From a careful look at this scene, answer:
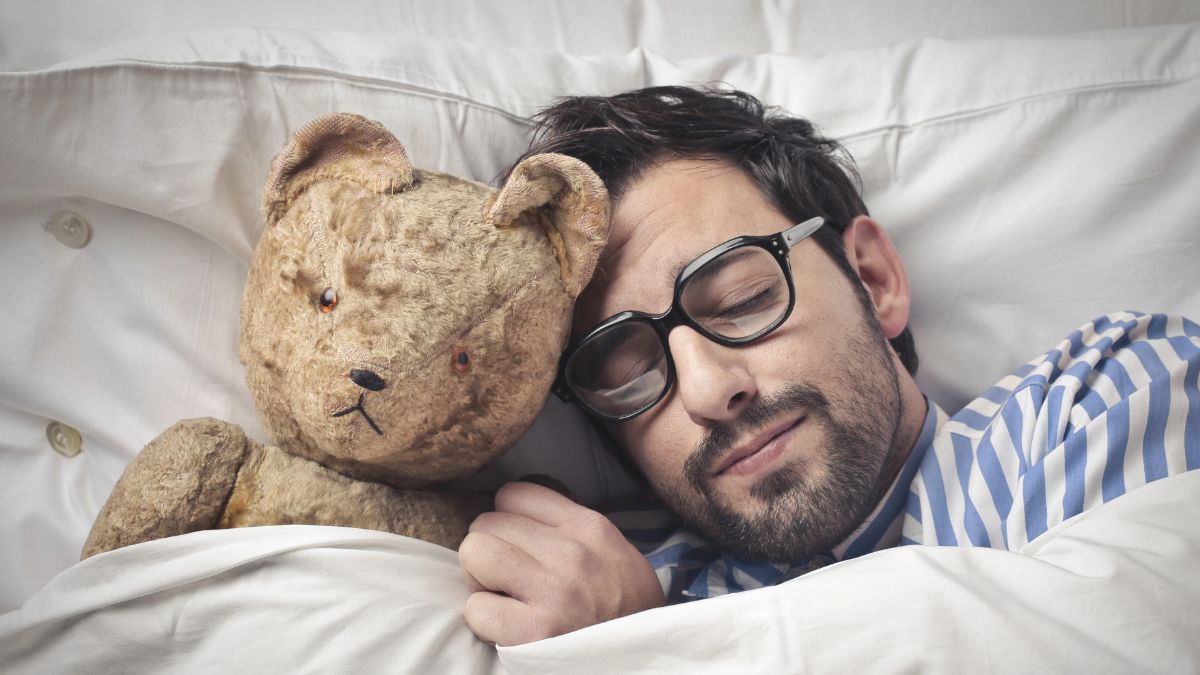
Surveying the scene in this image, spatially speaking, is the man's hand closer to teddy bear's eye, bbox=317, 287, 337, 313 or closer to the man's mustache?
the man's mustache

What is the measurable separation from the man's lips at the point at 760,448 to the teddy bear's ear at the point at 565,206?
235 millimetres

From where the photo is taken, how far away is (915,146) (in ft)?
4.19

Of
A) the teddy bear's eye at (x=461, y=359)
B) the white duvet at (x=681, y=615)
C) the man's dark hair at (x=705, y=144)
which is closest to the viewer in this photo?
the white duvet at (x=681, y=615)

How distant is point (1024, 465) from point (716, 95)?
0.62m

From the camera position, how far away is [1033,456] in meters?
0.92

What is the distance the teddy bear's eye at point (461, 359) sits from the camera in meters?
0.75

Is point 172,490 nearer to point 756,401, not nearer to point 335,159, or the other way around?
point 335,159

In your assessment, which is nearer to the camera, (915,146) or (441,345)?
(441,345)

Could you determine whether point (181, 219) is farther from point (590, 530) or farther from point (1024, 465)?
point (1024, 465)

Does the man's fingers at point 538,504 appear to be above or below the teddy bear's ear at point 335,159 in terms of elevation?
below

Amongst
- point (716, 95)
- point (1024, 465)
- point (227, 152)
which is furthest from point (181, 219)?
point (1024, 465)

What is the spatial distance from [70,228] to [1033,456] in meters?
1.02

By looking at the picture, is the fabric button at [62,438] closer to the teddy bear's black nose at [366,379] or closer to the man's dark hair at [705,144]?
the teddy bear's black nose at [366,379]

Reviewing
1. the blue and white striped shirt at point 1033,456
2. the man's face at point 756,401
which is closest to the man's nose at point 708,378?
the man's face at point 756,401
